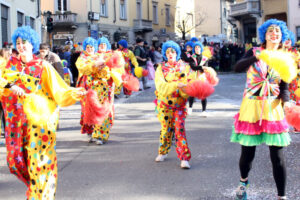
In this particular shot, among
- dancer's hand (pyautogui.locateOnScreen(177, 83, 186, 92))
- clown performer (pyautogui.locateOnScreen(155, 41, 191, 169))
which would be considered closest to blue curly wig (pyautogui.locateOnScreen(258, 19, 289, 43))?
dancer's hand (pyautogui.locateOnScreen(177, 83, 186, 92))

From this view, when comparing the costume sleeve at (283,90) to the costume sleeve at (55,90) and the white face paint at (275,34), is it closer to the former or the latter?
the white face paint at (275,34)

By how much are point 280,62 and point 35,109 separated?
233 centimetres

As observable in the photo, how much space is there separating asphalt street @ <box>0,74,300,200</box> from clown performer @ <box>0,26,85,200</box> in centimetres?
106

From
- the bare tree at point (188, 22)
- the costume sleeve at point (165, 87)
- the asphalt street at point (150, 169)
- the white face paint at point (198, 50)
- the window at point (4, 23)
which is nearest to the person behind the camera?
the asphalt street at point (150, 169)

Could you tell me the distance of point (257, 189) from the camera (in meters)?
5.27

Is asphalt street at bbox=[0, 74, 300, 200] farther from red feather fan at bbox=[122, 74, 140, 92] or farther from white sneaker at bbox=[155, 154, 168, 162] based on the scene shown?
red feather fan at bbox=[122, 74, 140, 92]

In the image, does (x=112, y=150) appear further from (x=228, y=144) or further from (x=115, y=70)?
(x=228, y=144)

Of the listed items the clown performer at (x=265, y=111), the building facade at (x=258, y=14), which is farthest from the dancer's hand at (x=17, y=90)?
the building facade at (x=258, y=14)

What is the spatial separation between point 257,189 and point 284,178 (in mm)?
806

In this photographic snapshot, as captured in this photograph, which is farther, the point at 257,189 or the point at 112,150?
the point at 112,150

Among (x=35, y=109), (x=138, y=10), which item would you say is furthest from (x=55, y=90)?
(x=138, y=10)

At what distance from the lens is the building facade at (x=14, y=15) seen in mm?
20969

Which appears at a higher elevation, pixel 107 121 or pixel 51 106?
pixel 51 106

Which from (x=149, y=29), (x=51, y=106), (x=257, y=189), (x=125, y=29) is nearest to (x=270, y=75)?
(x=257, y=189)
